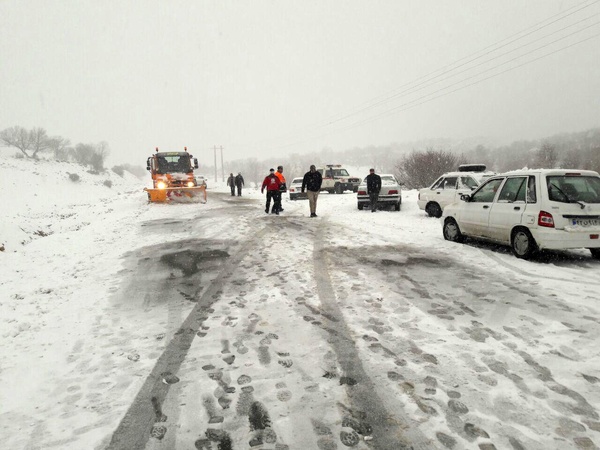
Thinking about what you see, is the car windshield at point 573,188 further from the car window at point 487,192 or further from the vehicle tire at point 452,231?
the vehicle tire at point 452,231

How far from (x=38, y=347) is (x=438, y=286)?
5129 millimetres

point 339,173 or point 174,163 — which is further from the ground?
point 174,163

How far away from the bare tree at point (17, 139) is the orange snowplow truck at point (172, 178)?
74680 millimetres

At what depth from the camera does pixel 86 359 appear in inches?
141

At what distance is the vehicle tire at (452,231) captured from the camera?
8.88 meters

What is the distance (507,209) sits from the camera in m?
7.35

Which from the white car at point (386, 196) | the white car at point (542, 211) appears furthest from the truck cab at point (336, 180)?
the white car at point (542, 211)

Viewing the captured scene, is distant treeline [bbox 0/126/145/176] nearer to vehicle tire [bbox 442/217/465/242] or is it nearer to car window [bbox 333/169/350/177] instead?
car window [bbox 333/169/350/177]

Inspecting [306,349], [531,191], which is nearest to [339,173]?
[531,191]

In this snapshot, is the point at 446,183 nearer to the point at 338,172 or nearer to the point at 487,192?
the point at 487,192

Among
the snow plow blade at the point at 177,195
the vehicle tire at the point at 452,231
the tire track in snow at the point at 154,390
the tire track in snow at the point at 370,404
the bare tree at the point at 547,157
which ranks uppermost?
the bare tree at the point at 547,157

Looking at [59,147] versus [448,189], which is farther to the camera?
[59,147]

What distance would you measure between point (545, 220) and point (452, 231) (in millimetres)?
2622

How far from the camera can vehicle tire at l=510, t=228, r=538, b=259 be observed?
680cm
